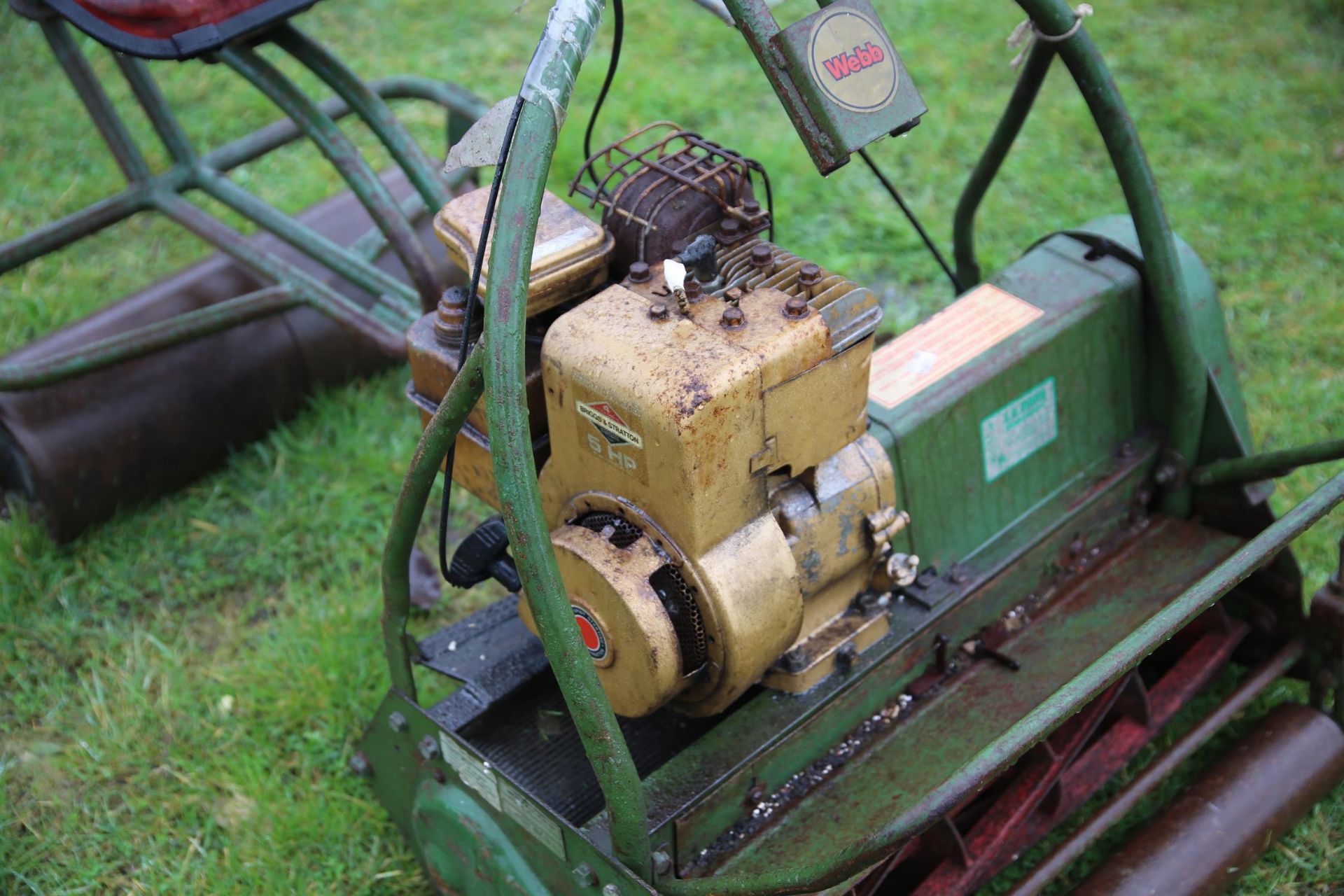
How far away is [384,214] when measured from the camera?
8.93 ft

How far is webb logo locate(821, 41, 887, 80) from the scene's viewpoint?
6.02 feet

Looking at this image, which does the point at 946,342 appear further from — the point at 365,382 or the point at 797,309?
the point at 365,382

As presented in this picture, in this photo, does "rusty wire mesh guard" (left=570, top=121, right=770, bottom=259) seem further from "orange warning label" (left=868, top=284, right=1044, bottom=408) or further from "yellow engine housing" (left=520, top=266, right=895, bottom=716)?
"orange warning label" (left=868, top=284, right=1044, bottom=408)

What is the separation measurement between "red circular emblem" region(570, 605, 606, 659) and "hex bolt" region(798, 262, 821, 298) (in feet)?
1.87

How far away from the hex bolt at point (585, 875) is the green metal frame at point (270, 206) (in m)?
1.26

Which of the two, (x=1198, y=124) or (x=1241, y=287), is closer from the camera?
(x=1241, y=287)

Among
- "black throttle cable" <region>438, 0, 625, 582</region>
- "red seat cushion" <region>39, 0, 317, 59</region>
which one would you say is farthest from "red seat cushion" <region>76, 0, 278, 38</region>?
"black throttle cable" <region>438, 0, 625, 582</region>

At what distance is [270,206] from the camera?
9.96 ft

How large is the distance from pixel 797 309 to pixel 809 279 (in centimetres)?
10

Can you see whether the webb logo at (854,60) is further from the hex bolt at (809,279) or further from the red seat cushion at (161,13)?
the red seat cushion at (161,13)

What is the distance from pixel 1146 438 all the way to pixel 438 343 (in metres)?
1.45

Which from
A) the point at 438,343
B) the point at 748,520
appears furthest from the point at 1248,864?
the point at 438,343

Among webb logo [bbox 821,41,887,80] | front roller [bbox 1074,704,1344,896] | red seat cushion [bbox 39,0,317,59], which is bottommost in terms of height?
front roller [bbox 1074,704,1344,896]

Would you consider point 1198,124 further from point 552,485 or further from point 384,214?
point 552,485
